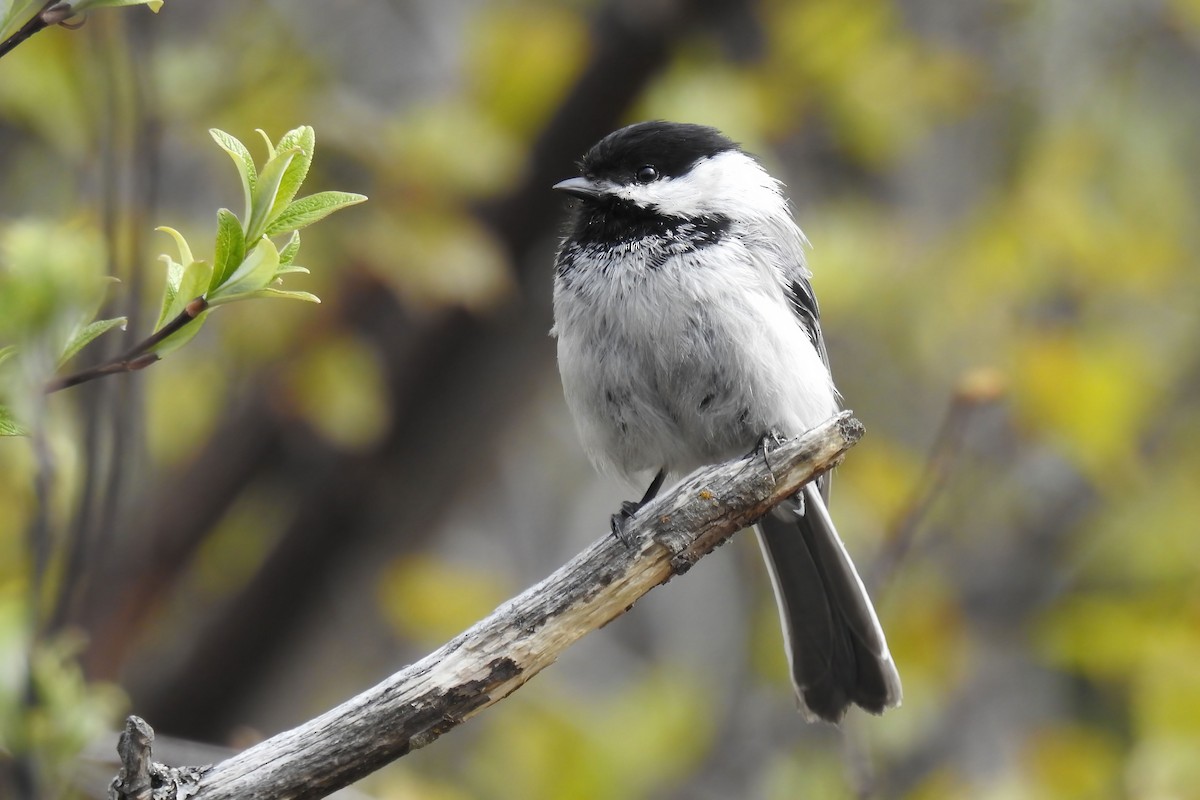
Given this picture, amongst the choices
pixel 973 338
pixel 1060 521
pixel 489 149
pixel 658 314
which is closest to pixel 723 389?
pixel 658 314

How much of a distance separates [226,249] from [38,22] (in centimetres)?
33

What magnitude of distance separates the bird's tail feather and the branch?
0.80m

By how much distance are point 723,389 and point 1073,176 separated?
306cm

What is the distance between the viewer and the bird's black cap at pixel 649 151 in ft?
11.3

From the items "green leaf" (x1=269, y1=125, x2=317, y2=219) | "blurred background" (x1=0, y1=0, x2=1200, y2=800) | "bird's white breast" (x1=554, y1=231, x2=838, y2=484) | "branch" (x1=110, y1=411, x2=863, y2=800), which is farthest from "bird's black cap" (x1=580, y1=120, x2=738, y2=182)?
"green leaf" (x1=269, y1=125, x2=317, y2=219)

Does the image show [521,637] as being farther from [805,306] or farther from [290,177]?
[805,306]

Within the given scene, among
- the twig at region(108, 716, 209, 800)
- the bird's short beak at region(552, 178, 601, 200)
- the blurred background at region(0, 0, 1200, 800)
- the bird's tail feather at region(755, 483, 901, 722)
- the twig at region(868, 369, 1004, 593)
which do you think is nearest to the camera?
the twig at region(108, 716, 209, 800)

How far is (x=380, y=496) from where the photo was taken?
4.72 m

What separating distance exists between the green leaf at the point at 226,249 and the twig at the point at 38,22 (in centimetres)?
28

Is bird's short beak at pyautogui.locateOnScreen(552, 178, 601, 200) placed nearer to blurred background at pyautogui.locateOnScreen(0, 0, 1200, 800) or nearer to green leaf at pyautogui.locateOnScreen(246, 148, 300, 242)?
blurred background at pyautogui.locateOnScreen(0, 0, 1200, 800)

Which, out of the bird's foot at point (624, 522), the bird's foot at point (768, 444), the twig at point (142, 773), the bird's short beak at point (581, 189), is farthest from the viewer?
the bird's short beak at point (581, 189)

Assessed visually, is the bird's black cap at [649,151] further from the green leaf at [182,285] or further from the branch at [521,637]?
the green leaf at [182,285]

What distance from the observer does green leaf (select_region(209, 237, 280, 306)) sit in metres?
1.48

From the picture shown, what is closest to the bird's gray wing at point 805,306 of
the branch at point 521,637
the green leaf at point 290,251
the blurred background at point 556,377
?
the blurred background at point 556,377
